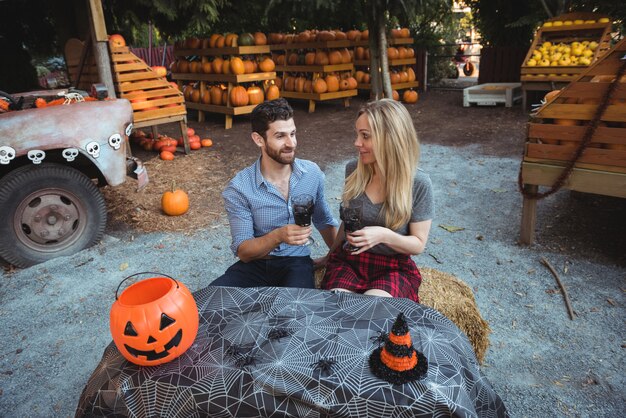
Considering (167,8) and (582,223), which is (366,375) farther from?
(167,8)

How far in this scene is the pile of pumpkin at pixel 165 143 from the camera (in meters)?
8.31

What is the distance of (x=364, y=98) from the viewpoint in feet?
46.0

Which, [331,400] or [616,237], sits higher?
[331,400]

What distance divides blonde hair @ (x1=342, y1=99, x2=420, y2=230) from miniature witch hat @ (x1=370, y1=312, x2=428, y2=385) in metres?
1.08

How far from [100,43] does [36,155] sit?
3629 millimetres

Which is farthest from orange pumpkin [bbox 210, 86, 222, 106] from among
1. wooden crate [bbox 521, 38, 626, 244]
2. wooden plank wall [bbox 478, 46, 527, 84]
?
wooden crate [bbox 521, 38, 626, 244]

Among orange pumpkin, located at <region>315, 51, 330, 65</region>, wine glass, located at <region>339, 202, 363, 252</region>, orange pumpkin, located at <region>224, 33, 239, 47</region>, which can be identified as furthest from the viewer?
orange pumpkin, located at <region>315, 51, 330, 65</region>

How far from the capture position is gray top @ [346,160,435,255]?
8.88 ft

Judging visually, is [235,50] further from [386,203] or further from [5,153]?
[386,203]

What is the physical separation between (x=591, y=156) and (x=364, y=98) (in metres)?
10.4

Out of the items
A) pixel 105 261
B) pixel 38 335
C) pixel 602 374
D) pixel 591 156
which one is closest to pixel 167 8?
pixel 105 261

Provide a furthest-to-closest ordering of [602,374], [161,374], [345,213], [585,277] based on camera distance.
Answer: [585,277]
[602,374]
[345,213]
[161,374]

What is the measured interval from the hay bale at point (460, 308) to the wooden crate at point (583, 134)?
1.92 metres

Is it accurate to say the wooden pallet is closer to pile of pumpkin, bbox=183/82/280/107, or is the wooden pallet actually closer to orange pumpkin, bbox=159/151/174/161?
orange pumpkin, bbox=159/151/174/161
